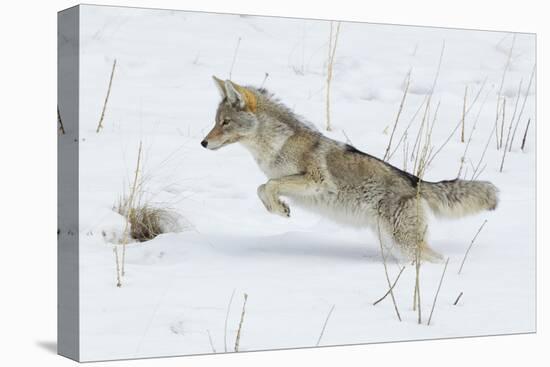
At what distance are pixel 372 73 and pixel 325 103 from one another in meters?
0.50

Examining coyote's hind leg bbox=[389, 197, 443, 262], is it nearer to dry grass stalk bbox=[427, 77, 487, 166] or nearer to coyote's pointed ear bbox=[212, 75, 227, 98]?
dry grass stalk bbox=[427, 77, 487, 166]

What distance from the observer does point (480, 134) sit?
8.77 metres

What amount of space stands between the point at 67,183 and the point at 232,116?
4.59 feet

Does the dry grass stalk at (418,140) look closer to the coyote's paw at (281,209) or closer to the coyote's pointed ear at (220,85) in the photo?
the coyote's paw at (281,209)

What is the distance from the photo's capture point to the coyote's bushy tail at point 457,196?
8414 mm

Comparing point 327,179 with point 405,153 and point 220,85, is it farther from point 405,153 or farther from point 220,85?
point 220,85

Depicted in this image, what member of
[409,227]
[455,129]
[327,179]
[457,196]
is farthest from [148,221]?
[455,129]

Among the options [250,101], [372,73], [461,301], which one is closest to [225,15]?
[250,101]

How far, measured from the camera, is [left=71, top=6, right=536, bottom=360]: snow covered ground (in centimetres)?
722

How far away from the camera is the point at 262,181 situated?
806cm

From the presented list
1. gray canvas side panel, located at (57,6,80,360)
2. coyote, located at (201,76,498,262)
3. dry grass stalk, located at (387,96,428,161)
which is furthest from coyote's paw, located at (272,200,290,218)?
gray canvas side panel, located at (57,6,80,360)

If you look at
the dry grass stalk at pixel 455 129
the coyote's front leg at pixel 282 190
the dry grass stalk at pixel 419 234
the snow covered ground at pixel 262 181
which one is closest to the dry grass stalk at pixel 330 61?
the snow covered ground at pixel 262 181

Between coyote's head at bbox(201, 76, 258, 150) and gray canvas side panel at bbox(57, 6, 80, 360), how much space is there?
104 centimetres

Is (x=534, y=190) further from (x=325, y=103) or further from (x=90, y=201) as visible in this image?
(x=90, y=201)
